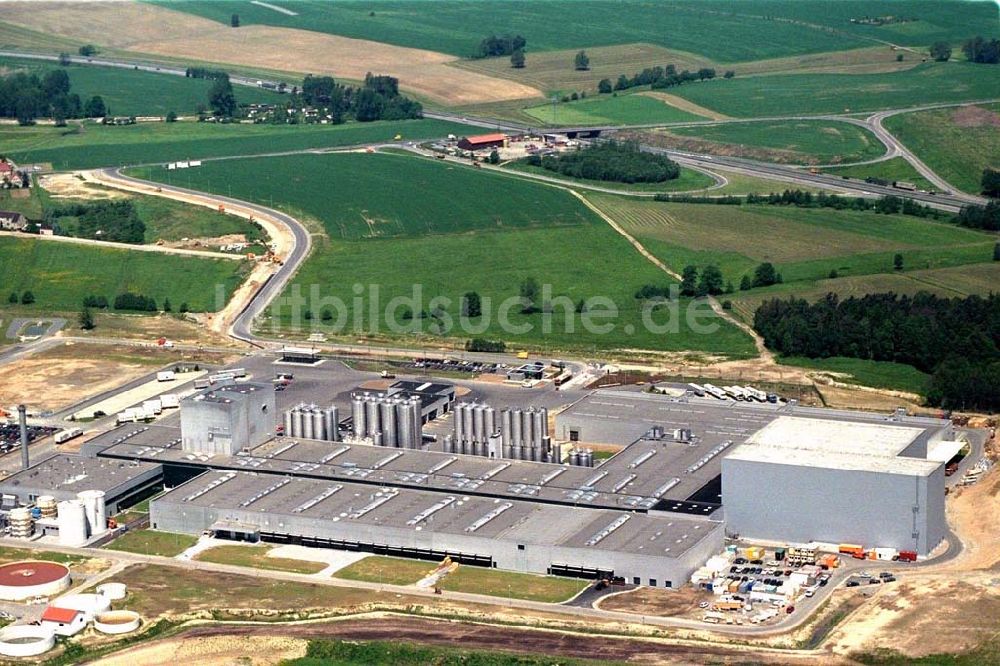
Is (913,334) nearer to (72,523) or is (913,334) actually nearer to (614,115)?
(72,523)

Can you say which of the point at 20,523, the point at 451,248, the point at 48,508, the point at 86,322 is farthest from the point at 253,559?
the point at 451,248

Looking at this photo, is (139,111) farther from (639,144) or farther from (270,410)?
(270,410)

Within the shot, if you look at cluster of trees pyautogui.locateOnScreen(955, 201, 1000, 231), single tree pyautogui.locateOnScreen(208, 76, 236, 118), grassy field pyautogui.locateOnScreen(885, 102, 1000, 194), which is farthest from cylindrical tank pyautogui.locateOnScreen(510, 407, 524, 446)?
single tree pyautogui.locateOnScreen(208, 76, 236, 118)

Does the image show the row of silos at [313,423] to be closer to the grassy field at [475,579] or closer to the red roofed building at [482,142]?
the grassy field at [475,579]

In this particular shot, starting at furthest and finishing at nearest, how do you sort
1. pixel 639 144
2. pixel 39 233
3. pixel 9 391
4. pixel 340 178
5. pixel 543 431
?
pixel 639 144
pixel 340 178
pixel 39 233
pixel 9 391
pixel 543 431

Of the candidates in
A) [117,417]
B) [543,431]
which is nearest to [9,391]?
[117,417]

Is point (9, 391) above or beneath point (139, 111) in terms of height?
beneath

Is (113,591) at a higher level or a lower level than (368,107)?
lower
